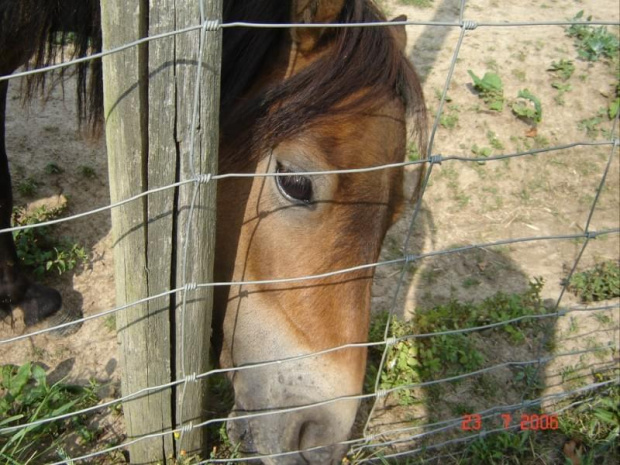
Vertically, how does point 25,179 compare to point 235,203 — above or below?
below

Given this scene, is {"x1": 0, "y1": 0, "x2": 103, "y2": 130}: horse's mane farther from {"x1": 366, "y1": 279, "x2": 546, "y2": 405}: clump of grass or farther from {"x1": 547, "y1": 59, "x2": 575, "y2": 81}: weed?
{"x1": 547, "y1": 59, "x2": 575, "y2": 81}: weed

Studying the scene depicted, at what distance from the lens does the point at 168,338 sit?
1735mm

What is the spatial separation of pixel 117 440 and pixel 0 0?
70.5 inches

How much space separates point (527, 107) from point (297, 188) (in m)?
4.11

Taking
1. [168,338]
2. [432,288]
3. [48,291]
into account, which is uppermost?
[168,338]

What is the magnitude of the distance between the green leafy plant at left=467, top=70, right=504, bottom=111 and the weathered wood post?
13.8 feet

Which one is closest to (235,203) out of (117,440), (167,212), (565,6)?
(167,212)

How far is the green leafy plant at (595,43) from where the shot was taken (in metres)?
5.71

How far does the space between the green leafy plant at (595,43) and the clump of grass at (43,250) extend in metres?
5.42

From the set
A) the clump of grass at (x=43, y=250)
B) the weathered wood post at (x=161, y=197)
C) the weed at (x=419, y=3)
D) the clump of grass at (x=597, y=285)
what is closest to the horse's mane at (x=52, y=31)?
the weathered wood post at (x=161, y=197)

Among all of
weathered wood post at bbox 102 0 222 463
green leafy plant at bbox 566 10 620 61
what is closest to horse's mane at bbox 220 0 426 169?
weathered wood post at bbox 102 0 222 463

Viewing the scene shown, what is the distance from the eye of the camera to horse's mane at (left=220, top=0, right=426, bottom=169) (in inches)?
68.9

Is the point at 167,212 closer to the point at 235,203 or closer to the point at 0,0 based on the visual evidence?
the point at 235,203

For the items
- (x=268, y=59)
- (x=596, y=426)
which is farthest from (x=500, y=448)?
(x=268, y=59)
